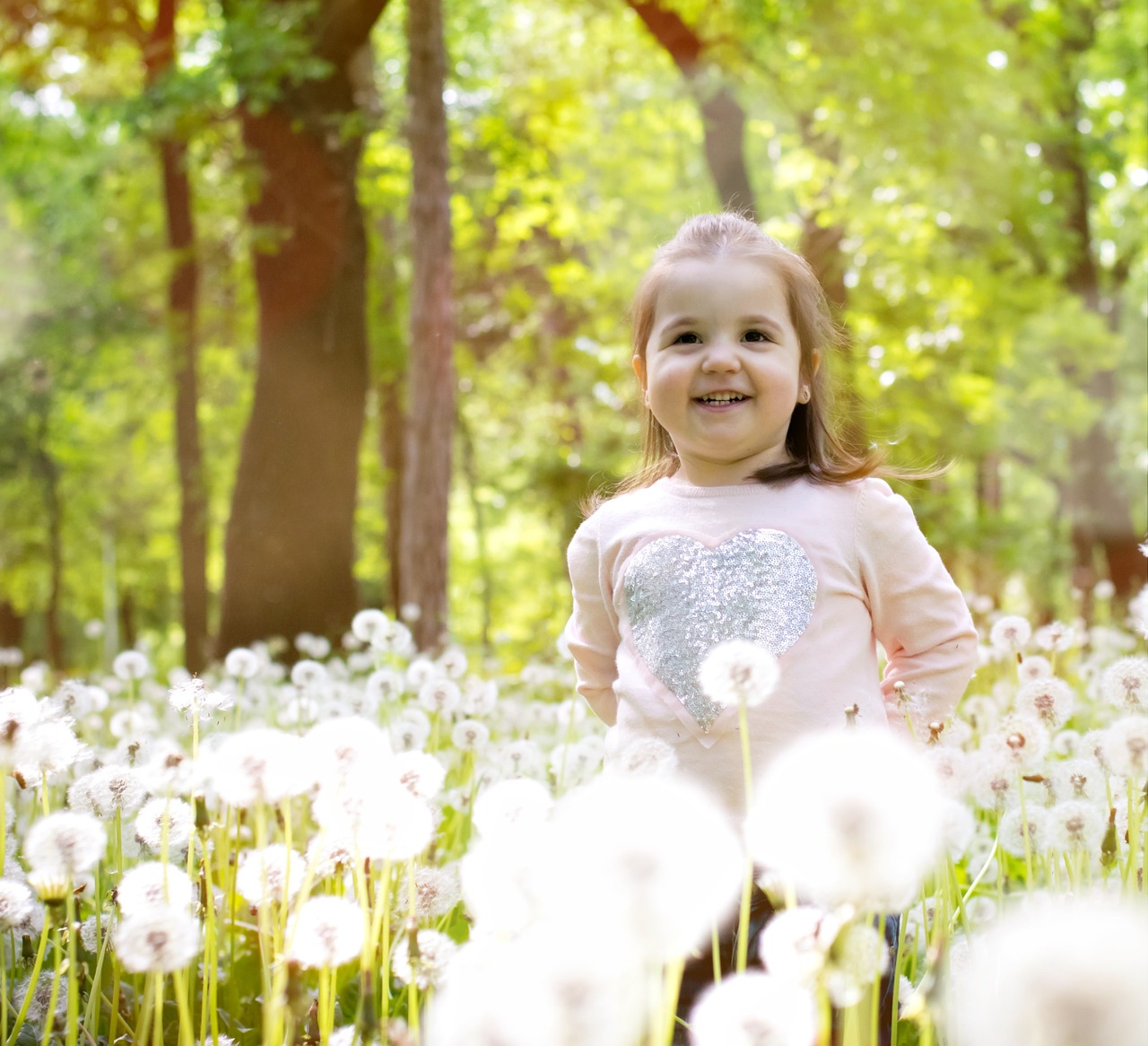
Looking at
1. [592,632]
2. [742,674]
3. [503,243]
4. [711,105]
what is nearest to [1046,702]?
[742,674]

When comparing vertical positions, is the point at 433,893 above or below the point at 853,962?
below

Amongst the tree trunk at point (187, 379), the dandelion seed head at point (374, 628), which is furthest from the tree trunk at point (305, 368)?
the dandelion seed head at point (374, 628)

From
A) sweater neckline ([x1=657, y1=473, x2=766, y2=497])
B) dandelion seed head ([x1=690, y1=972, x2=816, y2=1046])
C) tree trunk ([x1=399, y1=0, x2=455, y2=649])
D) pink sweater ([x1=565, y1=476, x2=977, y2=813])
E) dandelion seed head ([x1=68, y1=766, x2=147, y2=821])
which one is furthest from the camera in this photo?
tree trunk ([x1=399, y1=0, x2=455, y2=649])

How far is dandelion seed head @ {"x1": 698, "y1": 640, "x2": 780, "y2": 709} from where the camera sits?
4.47 feet

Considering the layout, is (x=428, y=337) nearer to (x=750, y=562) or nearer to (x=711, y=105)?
(x=711, y=105)

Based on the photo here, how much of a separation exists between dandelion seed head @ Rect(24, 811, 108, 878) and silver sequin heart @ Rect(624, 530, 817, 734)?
3.57 feet

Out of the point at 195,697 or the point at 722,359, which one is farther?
the point at 722,359

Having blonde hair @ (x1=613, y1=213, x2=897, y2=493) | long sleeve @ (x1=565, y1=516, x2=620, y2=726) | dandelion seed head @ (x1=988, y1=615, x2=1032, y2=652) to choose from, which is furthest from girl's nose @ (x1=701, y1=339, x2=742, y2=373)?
dandelion seed head @ (x1=988, y1=615, x2=1032, y2=652)

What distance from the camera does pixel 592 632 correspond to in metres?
2.52

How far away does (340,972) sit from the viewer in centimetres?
227

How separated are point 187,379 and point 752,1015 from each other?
496 inches

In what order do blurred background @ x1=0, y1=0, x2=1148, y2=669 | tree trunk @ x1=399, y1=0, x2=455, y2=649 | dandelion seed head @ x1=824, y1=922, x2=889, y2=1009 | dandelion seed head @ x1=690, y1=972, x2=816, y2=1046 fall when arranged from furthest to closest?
blurred background @ x1=0, y1=0, x2=1148, y2=669, tree trunk @ x1=399, y1=0, x2=455, y2=649, dandelion seed head @ x1=824, y1=922, x2=889, y2=1009, dandelion seed head @ x1=690, y1=972, x2=816, y2=1046

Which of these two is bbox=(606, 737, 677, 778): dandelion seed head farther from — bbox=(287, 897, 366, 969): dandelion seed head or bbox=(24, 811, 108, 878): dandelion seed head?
bbox=(24, 811, 108, 878): dandelion seed head

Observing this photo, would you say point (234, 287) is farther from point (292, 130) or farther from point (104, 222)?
point (292, 130)
